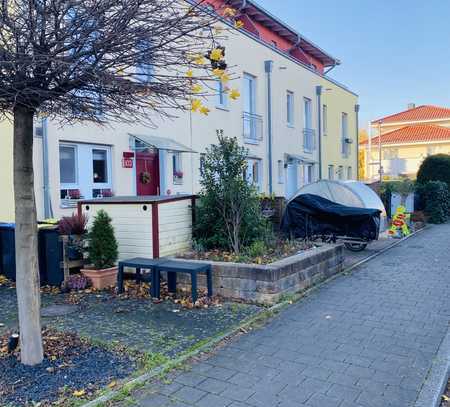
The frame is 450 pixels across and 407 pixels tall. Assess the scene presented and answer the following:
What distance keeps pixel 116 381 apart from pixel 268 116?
15.9m

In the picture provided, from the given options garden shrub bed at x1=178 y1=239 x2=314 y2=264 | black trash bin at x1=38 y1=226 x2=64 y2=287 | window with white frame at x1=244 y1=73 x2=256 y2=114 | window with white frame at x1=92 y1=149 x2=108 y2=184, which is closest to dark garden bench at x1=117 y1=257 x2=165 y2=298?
garden shrub bed at x1=178 y1=239 x2=314 y2=264

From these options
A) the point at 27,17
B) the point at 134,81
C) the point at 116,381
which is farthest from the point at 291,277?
the point at 27,17

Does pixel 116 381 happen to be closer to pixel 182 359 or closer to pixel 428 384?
pixel 182 359

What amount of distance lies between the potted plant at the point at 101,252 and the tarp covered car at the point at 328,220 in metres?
4.91

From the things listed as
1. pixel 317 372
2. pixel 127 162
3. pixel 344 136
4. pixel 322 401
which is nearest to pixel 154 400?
pixel 322 401

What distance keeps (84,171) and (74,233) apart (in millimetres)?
4090

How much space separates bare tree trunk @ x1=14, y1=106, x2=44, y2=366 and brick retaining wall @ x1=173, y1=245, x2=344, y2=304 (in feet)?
9.96

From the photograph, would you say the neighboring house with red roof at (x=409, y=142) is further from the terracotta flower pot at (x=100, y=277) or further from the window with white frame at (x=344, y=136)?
the terracotta flower pot at (x=100, y=277)

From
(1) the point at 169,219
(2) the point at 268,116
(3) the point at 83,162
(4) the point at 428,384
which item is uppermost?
(2) the point at 268,116

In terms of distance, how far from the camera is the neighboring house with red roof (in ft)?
143

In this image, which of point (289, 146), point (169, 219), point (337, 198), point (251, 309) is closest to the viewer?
point (251, 309)

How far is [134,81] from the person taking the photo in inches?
155

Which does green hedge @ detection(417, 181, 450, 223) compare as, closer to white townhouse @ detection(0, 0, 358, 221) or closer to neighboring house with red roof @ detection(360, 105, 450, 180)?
white townhouse @ detection(0, 0, 358, 221)

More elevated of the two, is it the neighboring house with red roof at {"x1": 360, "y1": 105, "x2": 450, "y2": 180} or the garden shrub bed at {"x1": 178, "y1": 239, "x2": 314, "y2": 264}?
the neighboring house with red roof at {"x1": 360, "y1": 105, "x2": 450, "y2": 180}
